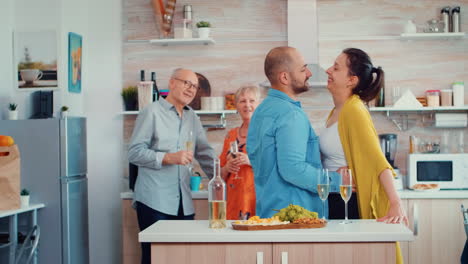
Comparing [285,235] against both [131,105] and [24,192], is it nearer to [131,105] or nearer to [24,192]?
[24,192]

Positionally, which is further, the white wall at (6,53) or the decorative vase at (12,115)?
the white wall at (6,53)

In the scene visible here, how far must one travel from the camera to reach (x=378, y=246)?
2504 millimetres

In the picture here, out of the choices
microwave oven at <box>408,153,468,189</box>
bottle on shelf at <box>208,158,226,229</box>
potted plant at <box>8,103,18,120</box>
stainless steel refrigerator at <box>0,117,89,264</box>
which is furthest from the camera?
microwave oven at <box>408,153,468,189</box>

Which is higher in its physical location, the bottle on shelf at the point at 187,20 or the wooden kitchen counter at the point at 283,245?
the bottle on shelf at the point at 187,20

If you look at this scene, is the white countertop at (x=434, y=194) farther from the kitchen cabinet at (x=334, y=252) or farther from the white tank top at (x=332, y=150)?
the kitchen cabinet at (x=334, y=252)

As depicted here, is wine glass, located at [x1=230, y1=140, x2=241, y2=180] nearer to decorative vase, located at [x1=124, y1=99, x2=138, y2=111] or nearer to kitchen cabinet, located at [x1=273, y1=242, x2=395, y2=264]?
kitchen cabinet, located at [x1=273, y1=242, x2=395, y2=264]

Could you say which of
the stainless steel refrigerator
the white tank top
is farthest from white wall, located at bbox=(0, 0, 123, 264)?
the white tank top

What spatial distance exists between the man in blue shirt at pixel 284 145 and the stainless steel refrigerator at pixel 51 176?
6.22 ft

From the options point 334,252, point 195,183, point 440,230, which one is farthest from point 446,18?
point 334,252

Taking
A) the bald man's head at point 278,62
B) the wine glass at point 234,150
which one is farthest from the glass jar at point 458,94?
the bald man's head at point 278,62

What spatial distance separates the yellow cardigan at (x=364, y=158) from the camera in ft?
9.48

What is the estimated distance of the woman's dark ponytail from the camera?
3.10m

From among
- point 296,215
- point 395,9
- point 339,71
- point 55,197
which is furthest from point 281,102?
point 395,9

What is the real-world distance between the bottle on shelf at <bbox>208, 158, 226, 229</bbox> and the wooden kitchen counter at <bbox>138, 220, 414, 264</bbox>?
0.11 m
